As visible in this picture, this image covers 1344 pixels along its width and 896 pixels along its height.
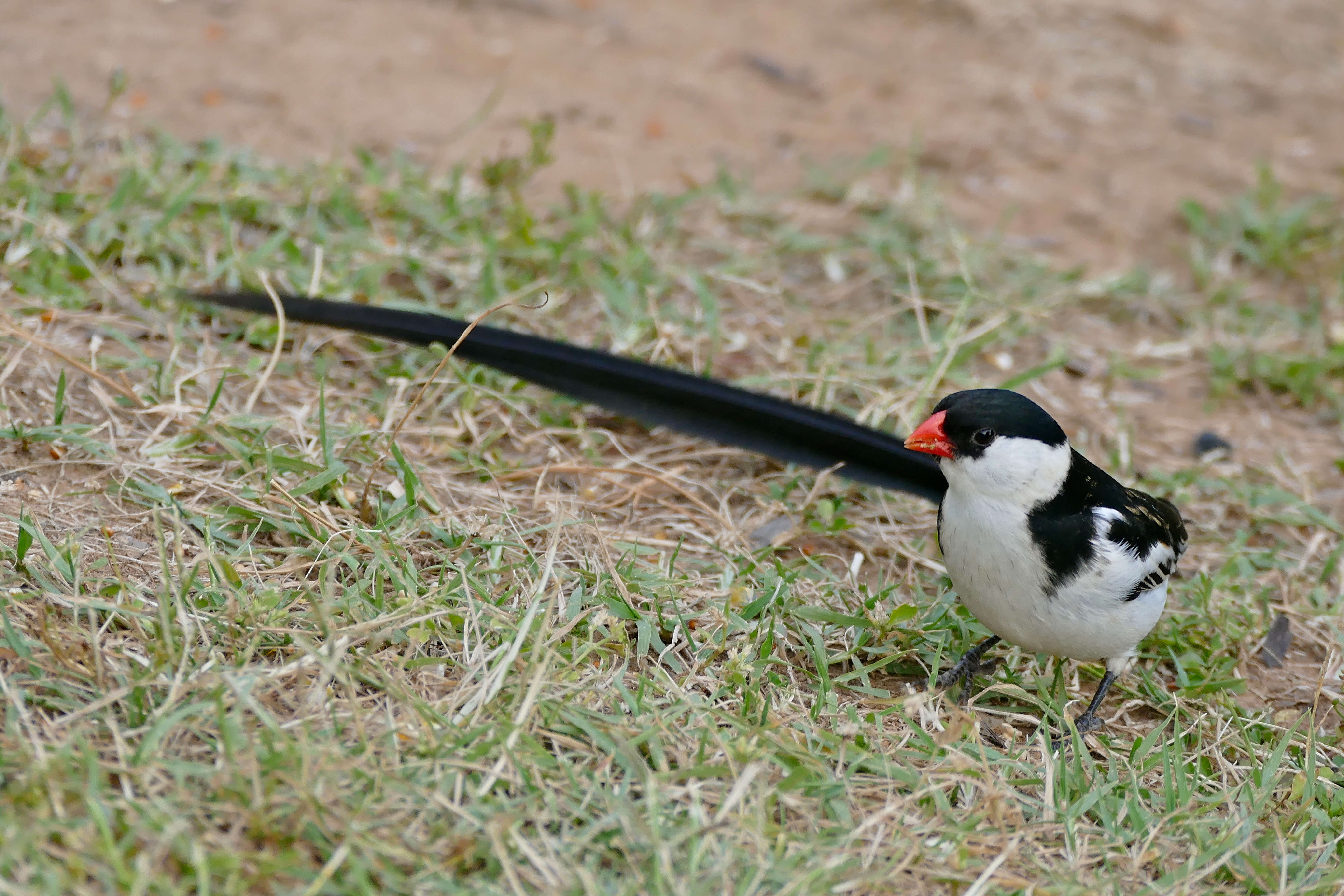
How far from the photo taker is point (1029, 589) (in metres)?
2.69

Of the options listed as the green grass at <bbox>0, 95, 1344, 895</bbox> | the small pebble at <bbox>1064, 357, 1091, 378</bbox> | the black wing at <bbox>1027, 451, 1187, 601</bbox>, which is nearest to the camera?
the green grass at <bbox>0, 95, 1344, 895</bbox>

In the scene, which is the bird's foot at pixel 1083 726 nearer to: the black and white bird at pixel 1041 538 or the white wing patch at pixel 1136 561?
the black and white bird at pixel 1041 538

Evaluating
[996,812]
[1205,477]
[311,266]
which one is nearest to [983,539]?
[996,812]

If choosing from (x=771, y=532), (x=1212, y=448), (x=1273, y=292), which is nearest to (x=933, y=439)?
(x=771, y=532)

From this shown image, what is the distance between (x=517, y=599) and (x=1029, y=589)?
3.88 feet

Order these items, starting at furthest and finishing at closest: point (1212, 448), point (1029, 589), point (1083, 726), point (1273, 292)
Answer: point (1273, 292)
point (1212, 448)
point (1083, 726)
point (1029, 589)

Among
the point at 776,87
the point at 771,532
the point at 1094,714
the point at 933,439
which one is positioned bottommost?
the point at 1094,714

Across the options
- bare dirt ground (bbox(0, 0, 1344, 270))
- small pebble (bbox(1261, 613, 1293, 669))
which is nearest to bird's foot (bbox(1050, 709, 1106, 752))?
small pebble (bbox(1261, 613, 1293, 669))

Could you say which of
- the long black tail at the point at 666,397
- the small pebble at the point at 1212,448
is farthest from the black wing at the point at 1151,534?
the small pebble at the point at 1212,448

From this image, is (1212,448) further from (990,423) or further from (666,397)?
(666,397)

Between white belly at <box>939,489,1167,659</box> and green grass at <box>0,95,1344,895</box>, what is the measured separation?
24 centimetres

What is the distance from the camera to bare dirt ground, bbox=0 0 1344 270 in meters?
5.04

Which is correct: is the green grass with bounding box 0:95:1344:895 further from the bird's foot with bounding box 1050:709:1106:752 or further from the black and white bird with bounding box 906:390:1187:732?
the black and white bird with bounding box 906:390:1187:732

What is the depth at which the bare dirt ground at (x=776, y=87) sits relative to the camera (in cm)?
→ 504
